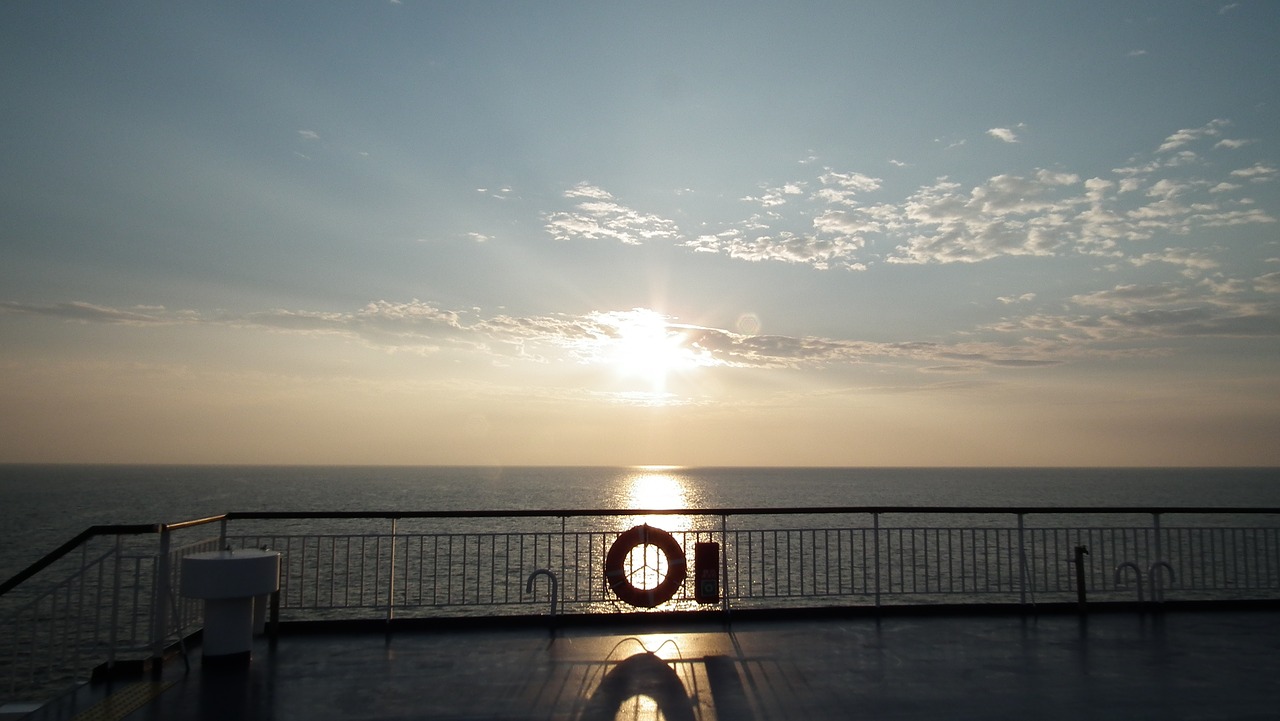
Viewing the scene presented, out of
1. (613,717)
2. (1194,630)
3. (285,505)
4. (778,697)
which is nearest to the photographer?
(613,717)

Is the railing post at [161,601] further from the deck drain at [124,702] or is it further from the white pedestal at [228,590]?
the deck drain at [124,702]

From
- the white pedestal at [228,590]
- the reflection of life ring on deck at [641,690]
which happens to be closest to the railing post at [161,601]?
the white pedestal at [228,590]

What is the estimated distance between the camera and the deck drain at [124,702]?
4797 millimetres

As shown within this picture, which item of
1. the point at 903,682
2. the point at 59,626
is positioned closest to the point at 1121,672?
the point at 903,682

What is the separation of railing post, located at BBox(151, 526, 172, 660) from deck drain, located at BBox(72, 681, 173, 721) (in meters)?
0.31

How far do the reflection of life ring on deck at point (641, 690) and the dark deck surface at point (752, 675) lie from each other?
1 cm

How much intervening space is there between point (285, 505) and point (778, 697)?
241 ft

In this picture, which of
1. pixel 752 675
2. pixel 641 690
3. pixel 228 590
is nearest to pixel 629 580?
pixel 752 675

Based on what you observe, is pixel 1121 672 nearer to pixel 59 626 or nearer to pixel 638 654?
pixel 638 654

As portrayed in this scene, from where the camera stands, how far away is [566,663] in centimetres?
606

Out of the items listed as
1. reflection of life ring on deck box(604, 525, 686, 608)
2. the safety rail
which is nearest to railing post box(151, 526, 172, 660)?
the safety rail

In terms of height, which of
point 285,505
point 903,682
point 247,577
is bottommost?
point 285,505

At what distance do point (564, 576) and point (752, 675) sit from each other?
262cm

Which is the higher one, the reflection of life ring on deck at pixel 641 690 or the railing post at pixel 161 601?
the railing post at pixel 161 601
